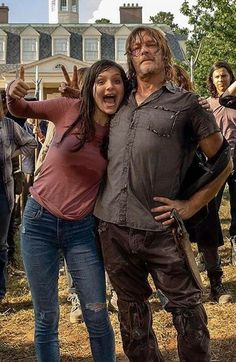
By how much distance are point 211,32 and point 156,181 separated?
65.2ft

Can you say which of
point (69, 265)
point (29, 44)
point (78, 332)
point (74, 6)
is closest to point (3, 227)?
point (78, 332)

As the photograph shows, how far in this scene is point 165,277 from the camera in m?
3.02

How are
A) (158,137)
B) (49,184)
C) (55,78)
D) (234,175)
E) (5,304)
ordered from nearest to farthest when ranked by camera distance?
1. (158,137)
2. (49,184)
3. (5,304)
4. (234,175)
5. (55,78)

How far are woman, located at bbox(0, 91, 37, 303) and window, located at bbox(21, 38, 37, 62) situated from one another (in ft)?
152

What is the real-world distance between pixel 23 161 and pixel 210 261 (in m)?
3.75

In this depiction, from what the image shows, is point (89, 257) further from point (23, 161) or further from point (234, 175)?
point (23, 161)

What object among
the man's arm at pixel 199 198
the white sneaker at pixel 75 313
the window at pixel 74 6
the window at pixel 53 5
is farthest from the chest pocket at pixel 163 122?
the window at pixel 53 5

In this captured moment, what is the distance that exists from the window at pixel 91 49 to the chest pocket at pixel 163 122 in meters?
48.7

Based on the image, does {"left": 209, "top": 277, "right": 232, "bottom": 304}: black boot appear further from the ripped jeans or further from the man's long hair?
the man's long hair

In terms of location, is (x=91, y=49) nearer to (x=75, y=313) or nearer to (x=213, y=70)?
(x=213, y=70)

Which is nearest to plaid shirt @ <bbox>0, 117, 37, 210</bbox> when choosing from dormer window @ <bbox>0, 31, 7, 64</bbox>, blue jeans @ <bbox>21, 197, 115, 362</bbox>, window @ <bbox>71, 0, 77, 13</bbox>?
blue jeans @ <bbox>21, 197, 115, 362</bbox>

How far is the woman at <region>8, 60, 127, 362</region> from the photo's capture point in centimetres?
304

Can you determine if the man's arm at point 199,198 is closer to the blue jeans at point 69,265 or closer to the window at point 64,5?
the blue jeans at point 69,265

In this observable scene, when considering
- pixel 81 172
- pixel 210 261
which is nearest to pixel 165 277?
pixel 81 172
